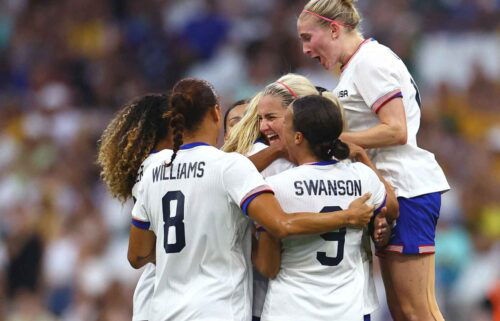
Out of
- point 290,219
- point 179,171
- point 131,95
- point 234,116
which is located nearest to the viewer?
point 290,219

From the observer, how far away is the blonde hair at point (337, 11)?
521cm

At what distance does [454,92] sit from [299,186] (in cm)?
643

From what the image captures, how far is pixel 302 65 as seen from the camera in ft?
35.3

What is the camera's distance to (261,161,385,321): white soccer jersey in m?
4.49

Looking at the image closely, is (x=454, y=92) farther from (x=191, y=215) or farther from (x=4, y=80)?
(x=191, y=215)

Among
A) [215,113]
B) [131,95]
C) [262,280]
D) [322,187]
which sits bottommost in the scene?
[131,95]

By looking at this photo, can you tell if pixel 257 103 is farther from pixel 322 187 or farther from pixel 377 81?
pixel 322 187

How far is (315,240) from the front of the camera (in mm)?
4527

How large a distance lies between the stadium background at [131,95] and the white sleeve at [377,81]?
13.0ft

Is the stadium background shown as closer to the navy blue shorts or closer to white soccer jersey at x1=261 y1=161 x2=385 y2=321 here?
the navy blue shorts

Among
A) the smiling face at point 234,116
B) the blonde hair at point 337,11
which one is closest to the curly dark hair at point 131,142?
the smiling face at point 234,116

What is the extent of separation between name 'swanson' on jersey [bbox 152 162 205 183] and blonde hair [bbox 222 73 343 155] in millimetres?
464

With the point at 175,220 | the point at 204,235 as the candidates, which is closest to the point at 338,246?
the point at 204,235

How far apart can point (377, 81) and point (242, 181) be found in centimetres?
97
